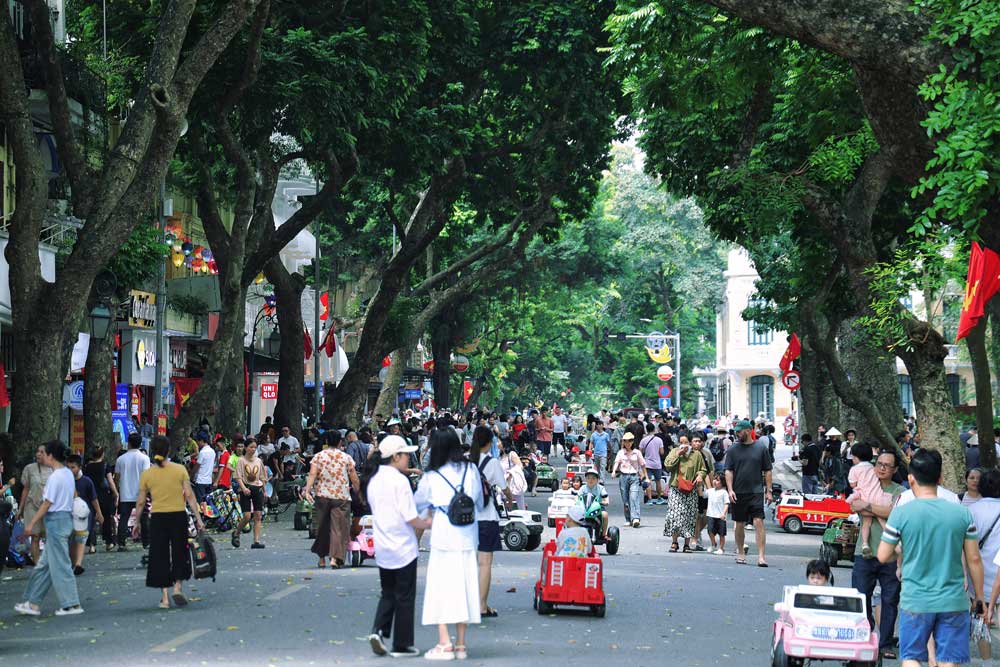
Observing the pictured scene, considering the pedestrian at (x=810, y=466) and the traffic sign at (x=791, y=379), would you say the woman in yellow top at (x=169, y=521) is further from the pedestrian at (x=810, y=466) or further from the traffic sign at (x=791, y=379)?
the traffic sign at (x=791, y=379)

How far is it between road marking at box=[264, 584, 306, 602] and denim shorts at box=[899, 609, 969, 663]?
7.49m

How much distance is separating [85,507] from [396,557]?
7782 mm

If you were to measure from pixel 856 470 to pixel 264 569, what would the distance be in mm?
7708

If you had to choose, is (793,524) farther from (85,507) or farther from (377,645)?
(377,645)

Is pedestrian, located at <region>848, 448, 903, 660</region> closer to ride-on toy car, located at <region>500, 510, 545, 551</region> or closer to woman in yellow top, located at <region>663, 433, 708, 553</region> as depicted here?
woman in yellow top, located at <region>663, 433, 708, 553</region>

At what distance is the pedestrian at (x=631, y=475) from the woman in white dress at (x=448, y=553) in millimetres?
14589

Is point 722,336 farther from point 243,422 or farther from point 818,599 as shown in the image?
point 818,599

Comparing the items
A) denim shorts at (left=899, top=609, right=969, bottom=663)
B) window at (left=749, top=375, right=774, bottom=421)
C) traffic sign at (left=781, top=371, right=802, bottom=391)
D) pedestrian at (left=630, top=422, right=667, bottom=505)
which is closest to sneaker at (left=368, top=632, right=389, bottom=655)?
denim shorts at (left=899, top=609, right=969, bottom=663)

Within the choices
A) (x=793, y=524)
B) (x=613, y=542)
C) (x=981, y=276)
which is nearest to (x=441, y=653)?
(x=981, y=276)

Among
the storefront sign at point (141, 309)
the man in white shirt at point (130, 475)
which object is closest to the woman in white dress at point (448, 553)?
the man in white shirt at point (130, 475)

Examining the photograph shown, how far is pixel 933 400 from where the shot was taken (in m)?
Result: 17.1

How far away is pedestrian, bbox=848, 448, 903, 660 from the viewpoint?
1174cm

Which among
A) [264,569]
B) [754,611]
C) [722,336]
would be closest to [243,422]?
[264,569]

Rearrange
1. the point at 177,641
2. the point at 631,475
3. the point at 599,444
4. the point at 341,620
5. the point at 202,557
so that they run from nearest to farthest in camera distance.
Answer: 1. the point at 177,641
2. the point at 341,620
3. the point at 202,557
4. the point at 631,475
5. the point at 599,444
